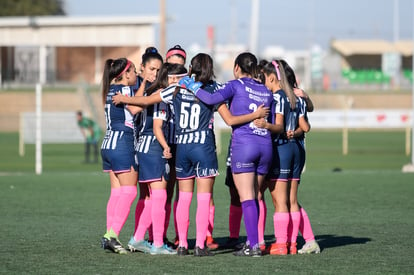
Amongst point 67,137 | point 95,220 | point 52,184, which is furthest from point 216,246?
point 67,137

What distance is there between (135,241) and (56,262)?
1082 millimetres

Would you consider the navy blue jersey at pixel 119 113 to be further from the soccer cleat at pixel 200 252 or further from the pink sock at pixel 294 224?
the pink sock at pixel 294 224

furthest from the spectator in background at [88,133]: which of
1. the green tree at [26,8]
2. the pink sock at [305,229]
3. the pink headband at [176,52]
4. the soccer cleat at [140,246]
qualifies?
the green tree at [26,8]

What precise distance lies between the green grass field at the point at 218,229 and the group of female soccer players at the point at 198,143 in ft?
1.29

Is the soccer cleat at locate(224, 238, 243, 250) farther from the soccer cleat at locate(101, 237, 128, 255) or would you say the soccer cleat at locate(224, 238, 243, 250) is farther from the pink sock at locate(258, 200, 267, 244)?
the soccer cleat at locate(101, 237, 128, 255)

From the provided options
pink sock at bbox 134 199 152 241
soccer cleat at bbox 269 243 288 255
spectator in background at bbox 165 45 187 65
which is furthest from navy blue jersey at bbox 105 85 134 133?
soccer cleat at bbox 269 243 288 255

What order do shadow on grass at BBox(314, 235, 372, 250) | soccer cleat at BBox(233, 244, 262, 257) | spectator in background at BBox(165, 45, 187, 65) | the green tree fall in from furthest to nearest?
the green tree → shadow on grass at BBox(314, 235, 372, 250) → spectator in background at BBox(165, 45, 187, 65) → soccer cleat at BBox(233, 244, 262, 257)

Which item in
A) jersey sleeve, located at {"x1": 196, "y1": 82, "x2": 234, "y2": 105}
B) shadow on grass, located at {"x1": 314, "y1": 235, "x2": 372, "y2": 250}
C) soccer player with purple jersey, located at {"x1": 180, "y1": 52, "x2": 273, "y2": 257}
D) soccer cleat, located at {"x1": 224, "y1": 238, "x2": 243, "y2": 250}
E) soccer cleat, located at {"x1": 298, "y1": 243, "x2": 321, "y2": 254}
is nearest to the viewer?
jersey sleeve, located at {"x1": 196, "y1": 82, "x2": 234, "y2": 105}

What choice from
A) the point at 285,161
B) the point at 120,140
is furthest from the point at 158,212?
the point at 285,161

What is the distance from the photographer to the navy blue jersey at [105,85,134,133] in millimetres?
8750

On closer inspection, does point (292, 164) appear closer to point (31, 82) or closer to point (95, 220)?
point (95, 220)

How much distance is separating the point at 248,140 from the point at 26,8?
60233 mm

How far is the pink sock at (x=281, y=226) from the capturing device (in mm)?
8742

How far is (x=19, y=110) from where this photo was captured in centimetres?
4406
